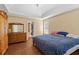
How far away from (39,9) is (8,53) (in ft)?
2.80

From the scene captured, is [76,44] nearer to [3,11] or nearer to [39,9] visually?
[39,9]

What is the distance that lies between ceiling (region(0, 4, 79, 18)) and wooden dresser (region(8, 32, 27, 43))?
375 mm

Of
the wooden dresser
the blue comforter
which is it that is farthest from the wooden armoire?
the blue comforter

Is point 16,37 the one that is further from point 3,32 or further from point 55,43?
point 55,43

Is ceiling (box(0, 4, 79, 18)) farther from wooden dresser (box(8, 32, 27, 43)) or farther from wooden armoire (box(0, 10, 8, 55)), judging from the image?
wooden dresser (box(8, 32, 27, 43))

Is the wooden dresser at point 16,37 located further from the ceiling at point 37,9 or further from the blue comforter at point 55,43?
the ceiling at point 37,9

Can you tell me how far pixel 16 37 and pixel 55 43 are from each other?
29.4 inches

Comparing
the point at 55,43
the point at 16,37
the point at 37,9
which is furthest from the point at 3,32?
the point at 55,43

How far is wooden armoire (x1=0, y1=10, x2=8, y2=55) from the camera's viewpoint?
135 cm

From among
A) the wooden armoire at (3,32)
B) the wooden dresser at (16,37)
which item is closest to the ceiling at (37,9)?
the wooden armoire at (3,32)

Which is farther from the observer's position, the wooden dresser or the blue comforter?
the wooden dresser

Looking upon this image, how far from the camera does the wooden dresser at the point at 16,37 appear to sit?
1579 millimetres

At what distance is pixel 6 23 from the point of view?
56.5 inches

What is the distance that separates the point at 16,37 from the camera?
65.7 inches
